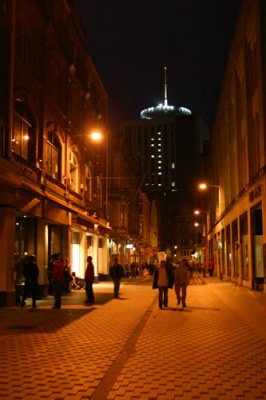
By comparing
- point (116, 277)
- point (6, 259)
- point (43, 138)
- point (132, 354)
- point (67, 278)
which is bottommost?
point (132, 354)

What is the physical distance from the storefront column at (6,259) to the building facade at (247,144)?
437 inches

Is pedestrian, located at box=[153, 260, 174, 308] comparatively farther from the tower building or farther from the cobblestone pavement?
the tower building

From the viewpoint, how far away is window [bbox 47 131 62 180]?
2666cm

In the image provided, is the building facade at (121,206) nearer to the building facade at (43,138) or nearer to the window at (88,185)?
the window at (88,185)

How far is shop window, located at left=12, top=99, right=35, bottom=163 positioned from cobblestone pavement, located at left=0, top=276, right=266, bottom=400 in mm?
6795

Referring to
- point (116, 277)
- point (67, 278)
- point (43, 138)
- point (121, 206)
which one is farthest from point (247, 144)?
point (121, 206)

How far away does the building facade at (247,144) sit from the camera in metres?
25.0

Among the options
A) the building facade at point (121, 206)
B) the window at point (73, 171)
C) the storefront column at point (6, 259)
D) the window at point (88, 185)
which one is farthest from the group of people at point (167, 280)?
the building facade at point (121, 206)

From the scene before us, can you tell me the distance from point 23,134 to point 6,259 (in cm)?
580

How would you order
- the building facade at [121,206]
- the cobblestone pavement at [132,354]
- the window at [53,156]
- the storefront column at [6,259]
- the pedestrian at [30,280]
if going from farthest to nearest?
1. the building facade at [121,206]
2. the window at [53,156]
3. the pedestrian at [30,280]
4. the storefront column at [6,259]
5. the cobblestone pavement at [132,354]

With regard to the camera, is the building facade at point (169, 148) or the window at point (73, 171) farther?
the building facade at point (169, 148)

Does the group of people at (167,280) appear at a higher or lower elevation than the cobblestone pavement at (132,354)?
higher

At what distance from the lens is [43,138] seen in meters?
25.0

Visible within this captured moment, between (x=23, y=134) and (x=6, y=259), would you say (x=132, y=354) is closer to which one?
(x=6, y=259)
